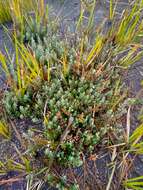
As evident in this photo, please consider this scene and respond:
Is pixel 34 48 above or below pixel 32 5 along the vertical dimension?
below

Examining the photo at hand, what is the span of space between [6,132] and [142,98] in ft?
2.56

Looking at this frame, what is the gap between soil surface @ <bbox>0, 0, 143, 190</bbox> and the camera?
1.59 metres

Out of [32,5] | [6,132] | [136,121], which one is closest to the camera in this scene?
[6,132]

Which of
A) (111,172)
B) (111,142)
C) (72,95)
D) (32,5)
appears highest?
(32,5)

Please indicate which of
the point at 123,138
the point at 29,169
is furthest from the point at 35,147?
the point at 123,138

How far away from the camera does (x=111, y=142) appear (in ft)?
5.32

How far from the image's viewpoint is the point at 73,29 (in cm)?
214

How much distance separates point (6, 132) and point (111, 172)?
562 millimetres

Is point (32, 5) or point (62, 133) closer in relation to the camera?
point (62, 133)

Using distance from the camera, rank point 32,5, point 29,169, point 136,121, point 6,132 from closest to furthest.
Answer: point 29,169, point 6,132, point 136,121, point 32,5

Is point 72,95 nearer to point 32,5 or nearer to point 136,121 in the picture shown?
point 136,121

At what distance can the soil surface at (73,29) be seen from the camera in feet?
5.21

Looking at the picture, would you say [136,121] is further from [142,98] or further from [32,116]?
[32,116]

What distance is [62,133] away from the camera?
5.08ft
